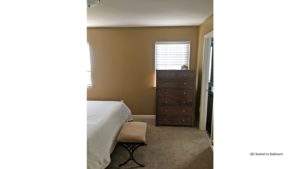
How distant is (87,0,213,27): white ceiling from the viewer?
279 cm

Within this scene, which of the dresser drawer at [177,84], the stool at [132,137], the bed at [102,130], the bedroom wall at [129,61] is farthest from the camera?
the bedroom wall at [129,61]

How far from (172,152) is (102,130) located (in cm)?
121

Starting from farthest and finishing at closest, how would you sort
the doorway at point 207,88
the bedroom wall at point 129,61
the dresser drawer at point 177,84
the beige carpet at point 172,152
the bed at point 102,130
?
the bedroom wall at point 129,61
the dresser drawer at point 177,84
the doorway at point 207,88
the beige carpet at point 172,152
the bed at point 102,130

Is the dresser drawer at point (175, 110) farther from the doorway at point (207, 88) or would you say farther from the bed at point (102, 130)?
the bed at point (102, 130)

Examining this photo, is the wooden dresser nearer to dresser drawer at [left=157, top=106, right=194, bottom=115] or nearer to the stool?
dresser drawer at [left=157, top=106, right=194, bottom=115]

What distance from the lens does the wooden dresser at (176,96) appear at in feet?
14.1

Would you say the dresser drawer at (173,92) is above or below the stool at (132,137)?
above

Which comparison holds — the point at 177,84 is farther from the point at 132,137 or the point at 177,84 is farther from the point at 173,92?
the point at 132,137

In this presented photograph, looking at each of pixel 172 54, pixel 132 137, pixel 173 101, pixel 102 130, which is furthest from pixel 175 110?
pixel 102 130

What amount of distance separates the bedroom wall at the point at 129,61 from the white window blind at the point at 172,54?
10cm

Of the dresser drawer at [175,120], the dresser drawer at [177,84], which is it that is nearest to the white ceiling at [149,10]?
the dresser drawer at [177,84]
